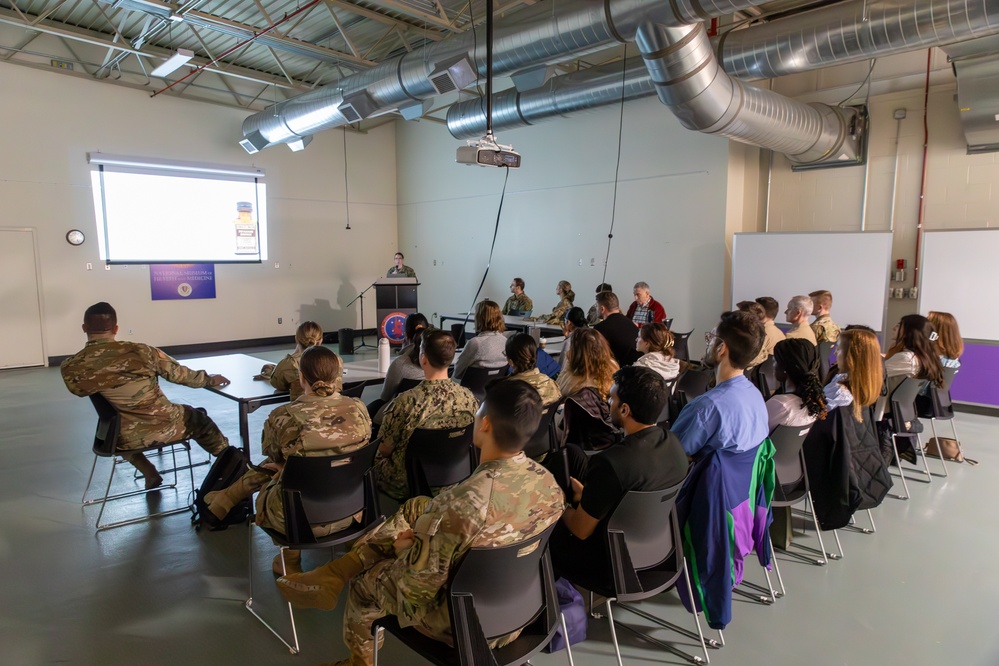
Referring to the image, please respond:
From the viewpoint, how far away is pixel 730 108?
16.4ft

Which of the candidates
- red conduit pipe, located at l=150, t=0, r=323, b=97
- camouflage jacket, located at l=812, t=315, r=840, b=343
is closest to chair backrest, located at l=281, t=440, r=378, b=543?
camouflage jacket, located at l=812, t=315, r=840, b=343

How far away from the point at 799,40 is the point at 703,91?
104 centimetres

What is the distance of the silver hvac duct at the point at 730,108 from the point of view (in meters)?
4.22

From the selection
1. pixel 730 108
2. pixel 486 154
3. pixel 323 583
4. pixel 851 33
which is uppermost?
pixel 851 33

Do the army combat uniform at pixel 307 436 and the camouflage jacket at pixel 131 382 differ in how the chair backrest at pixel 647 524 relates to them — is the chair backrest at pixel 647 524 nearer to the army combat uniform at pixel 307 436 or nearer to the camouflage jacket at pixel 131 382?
the army combat uniform at pixel 307 436

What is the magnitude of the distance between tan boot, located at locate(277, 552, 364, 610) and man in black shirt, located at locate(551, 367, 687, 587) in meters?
0.72

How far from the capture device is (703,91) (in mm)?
4582

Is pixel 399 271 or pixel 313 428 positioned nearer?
pixel 313 428

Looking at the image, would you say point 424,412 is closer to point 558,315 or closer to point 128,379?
point 128,379

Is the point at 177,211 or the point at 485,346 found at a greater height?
the point at 177,211

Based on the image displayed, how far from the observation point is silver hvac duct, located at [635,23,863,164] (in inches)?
166

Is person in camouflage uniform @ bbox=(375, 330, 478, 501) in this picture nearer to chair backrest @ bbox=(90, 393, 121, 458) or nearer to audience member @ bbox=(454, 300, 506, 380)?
audience member @ bbox=(454, 300, 506, 380)

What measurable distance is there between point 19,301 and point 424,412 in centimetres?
815

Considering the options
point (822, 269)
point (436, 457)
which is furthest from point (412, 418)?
point (822, 269)
